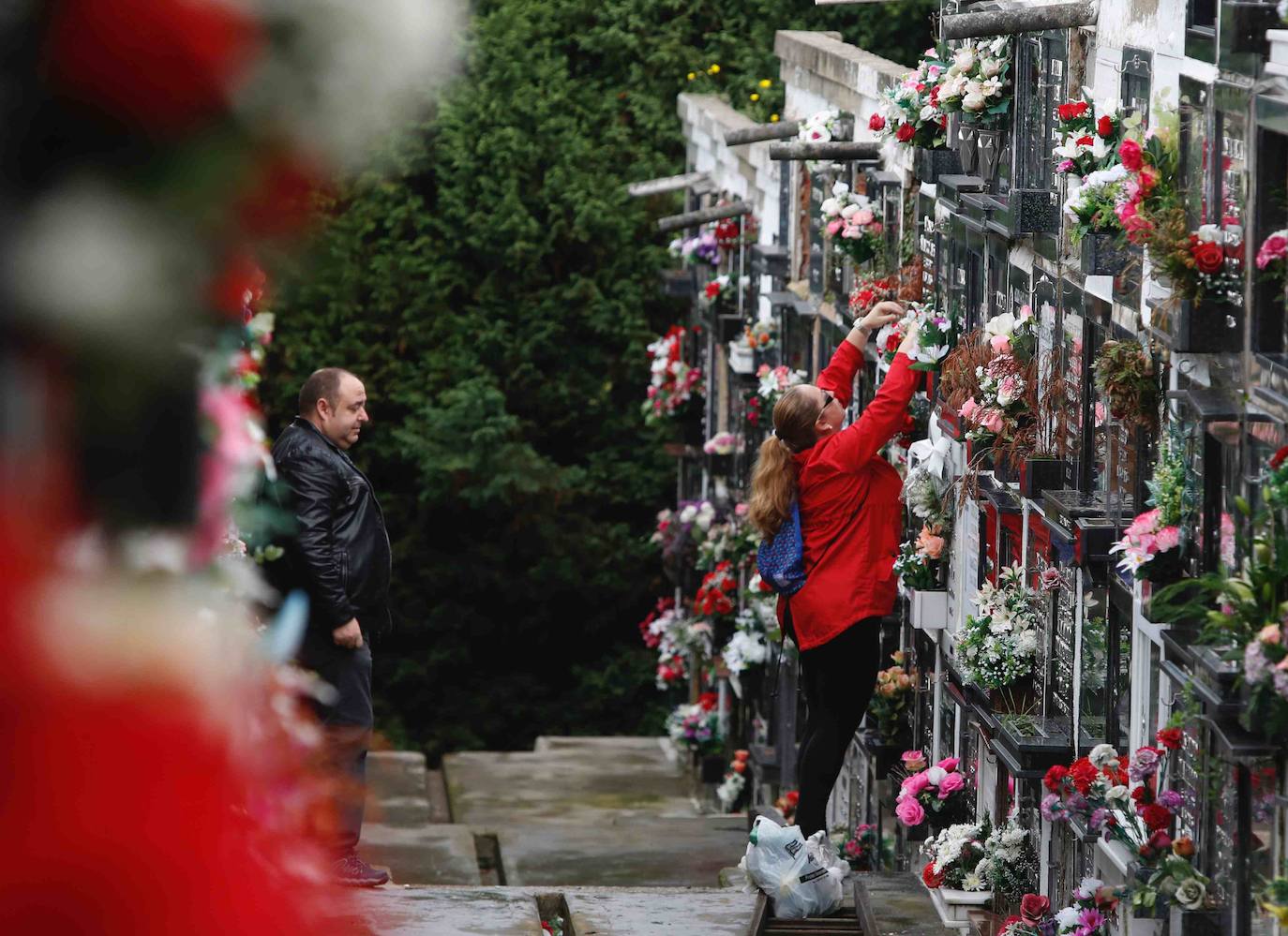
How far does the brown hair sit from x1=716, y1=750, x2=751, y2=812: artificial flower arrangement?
6863mm

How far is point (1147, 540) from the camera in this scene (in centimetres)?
512

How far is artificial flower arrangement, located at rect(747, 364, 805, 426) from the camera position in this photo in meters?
11.5

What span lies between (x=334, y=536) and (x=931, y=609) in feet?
8.68

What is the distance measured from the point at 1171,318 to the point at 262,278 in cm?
392

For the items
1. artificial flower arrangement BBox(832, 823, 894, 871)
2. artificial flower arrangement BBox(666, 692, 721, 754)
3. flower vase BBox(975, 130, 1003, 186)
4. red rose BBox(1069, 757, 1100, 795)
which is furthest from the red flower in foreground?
artificial flower arrangement BBox(666, 692, 721, 754)

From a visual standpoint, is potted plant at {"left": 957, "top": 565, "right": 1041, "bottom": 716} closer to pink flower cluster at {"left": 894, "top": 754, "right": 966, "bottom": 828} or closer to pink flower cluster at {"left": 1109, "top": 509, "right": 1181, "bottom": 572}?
pink flower cluster at {"left": 894, "top": 754, "right": 966, "bottom": 828}

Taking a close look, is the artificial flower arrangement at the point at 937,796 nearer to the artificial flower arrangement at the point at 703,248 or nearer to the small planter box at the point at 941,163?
the small planter box at the point at 941,163

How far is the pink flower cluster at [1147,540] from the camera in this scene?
508cm

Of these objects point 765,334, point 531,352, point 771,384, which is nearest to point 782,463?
point 771,384

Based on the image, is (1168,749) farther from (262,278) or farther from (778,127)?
(778,127)

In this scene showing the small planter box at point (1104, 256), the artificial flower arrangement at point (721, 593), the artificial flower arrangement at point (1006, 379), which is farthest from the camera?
the artificial flower arrangement at point (721, 593)

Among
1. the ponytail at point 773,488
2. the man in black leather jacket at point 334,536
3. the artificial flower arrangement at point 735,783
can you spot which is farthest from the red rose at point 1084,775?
the artificial flower arrangement at point 735,783

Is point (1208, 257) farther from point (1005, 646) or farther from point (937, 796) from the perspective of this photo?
point (937, 796)

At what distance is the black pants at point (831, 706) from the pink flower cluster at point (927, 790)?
635 millimetres
